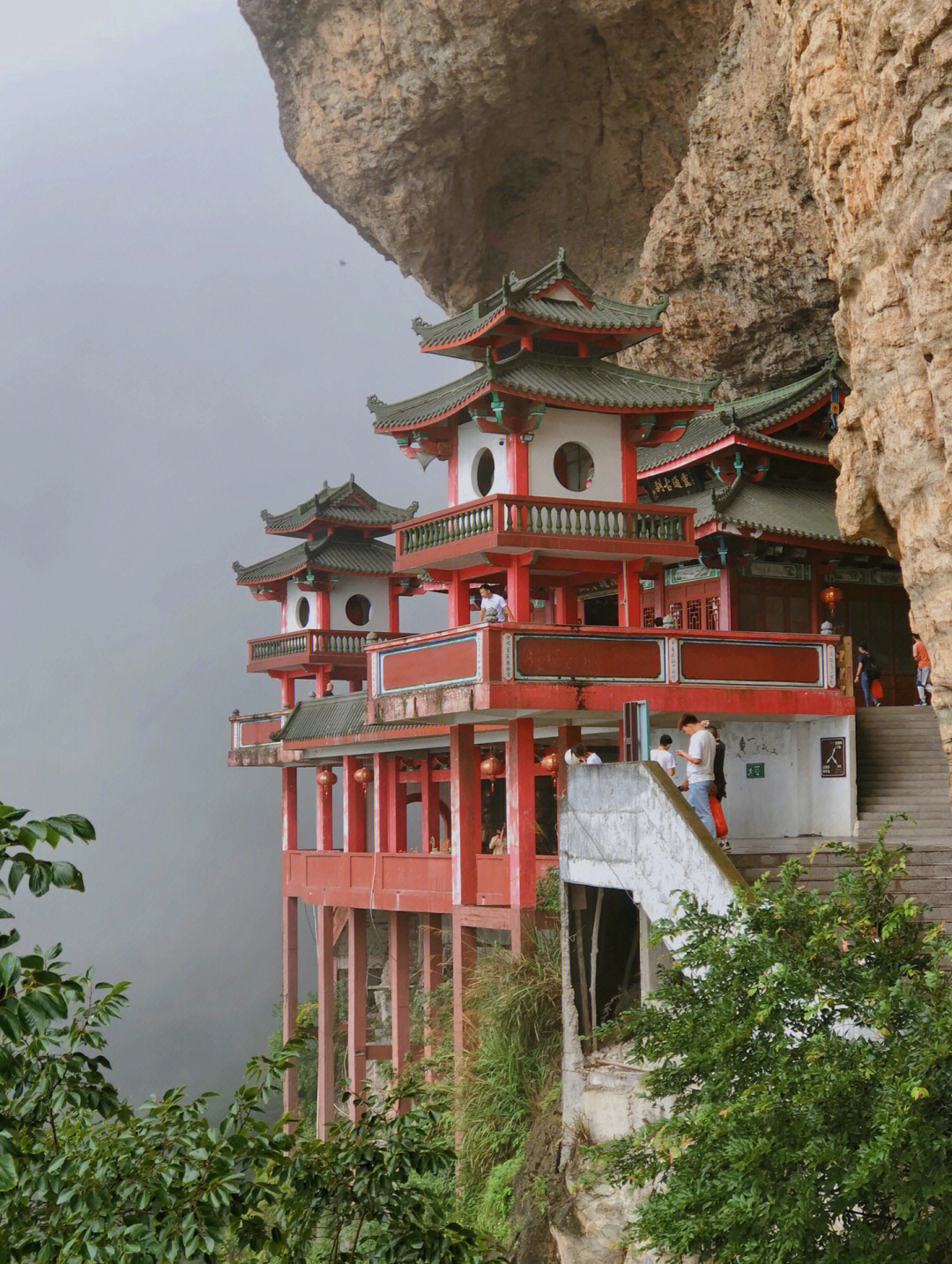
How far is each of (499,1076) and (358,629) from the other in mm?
16105

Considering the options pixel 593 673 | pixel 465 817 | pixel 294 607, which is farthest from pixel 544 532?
pixel 294 607

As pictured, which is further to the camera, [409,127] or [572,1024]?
[409,127]

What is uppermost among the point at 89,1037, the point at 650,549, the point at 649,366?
the point at 649,366

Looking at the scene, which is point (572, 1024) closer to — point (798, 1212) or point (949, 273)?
point (798, 1212)

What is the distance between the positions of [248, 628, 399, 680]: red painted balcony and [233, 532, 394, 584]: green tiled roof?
1.49 m

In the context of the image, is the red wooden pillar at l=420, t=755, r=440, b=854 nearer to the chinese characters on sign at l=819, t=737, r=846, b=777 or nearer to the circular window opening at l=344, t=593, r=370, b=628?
the circular window opening at l=344, t=593, r=370, b=628

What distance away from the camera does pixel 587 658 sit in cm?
1892

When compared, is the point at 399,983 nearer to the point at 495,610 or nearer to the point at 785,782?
the point at 785,782

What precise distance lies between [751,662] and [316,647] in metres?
13.7

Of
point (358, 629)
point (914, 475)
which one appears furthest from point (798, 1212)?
point (358, 629)

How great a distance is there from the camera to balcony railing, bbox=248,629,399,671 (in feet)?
102

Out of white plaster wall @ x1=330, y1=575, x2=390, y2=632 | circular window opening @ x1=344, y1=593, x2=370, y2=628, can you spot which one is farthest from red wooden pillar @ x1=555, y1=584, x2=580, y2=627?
circular window opening @ x1=344, y1=593, x2=370, y2=628

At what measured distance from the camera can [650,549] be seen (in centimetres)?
2089

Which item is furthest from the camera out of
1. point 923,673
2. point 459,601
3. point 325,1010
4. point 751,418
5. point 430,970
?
point 325,1010
